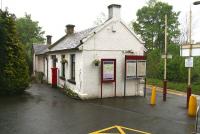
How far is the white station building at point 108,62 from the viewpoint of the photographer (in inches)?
634

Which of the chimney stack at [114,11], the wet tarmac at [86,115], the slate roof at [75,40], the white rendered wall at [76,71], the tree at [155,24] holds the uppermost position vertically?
the tree at [155,24]

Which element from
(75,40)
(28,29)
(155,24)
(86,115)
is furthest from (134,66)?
(28,29)

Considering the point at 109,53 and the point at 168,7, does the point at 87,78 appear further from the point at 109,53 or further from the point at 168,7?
the point at 168,7

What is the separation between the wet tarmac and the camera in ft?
32.2

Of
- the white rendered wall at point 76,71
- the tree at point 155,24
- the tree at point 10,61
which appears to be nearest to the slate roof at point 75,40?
the white rendered wall at point 76,71

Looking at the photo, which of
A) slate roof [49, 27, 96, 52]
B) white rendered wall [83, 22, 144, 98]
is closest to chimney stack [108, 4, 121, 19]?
white rendered wall [83, 22, 144, 98]

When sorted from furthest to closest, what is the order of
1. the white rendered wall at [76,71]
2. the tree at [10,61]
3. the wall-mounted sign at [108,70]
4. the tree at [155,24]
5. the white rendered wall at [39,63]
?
the tree at [155,24] → the white rendered wall at [39,63] → the tree at [10,61] → the white rendered wall at [76,71] → the wall-mounted sign at [108,70]

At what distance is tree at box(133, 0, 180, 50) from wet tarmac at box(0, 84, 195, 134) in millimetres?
28797

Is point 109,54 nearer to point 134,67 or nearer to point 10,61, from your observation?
point 134,67

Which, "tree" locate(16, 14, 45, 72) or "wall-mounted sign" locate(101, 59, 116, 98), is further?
"tree" locate(16, 14, 45, 72)

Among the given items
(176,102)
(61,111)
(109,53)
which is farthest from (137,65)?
(61,111)

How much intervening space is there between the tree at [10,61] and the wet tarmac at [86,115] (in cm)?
88

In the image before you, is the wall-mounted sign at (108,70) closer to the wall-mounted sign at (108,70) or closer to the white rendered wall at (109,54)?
the wall-mounted sign at (108,70)

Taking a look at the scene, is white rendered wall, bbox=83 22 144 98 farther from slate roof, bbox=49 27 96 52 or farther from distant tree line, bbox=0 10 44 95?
distant tree line, bbox=0 10 44 95
